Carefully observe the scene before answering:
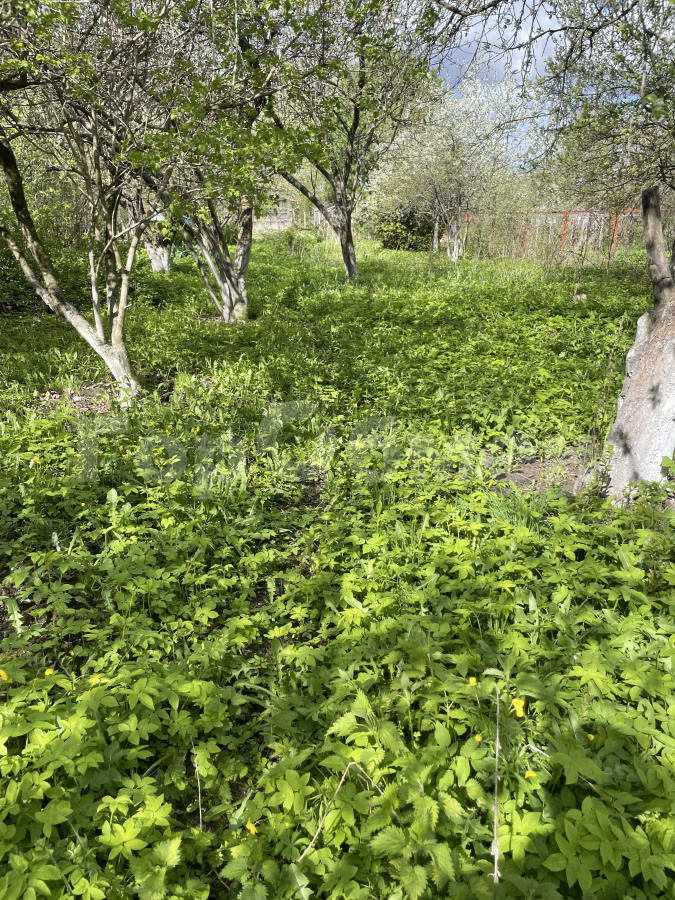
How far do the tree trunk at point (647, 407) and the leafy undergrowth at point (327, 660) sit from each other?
0.99 ft

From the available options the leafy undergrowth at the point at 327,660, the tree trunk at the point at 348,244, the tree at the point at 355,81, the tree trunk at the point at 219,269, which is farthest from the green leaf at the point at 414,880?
the tree trunk at the point at 348,244

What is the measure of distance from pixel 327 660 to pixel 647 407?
2621 millimetres

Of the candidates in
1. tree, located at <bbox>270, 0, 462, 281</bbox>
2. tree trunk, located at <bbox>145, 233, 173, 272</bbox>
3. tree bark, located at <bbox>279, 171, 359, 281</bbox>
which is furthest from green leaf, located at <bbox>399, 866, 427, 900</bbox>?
tree trunk, located at <bbox>145, 233, 173, 272</bbox>

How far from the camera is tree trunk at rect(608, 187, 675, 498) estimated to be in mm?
3266

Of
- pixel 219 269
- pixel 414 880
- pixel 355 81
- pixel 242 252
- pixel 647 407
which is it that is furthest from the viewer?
pixel 355 81

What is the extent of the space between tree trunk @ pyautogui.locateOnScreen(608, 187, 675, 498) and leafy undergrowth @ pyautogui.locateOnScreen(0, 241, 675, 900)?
301 mm

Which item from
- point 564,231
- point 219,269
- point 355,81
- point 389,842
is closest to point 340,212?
point 355,81

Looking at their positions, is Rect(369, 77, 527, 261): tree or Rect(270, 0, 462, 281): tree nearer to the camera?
Rect(270, 0, 462, 281): tree

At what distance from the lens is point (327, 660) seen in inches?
94.7

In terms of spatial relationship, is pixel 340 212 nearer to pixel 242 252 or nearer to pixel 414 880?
pixel 242 252

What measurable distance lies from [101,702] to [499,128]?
4637 mm

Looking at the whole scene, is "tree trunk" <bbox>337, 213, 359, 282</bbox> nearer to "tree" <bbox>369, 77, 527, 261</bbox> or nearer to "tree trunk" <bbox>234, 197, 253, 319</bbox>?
"tree trunk" <bbox>234, 197, 253, 319</bbox>

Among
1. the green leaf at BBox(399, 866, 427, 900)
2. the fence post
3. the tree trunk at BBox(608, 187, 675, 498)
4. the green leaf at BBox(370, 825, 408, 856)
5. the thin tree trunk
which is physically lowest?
the green leaf at BBox(399, 866, 427, 900)

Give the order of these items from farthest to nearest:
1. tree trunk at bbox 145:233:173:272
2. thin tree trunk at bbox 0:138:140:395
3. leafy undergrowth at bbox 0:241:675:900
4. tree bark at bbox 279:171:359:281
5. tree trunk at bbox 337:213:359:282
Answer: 1. tree trunk at bbox 145:233:173:272
2. tree trunk at bbox 337:213:359:282
3. tree bark at bbox 279:171:359:281
4. thin tree trunk at bbox 0:138:140:395
5. leafy undergrowth at bbox 0:241:675:900
